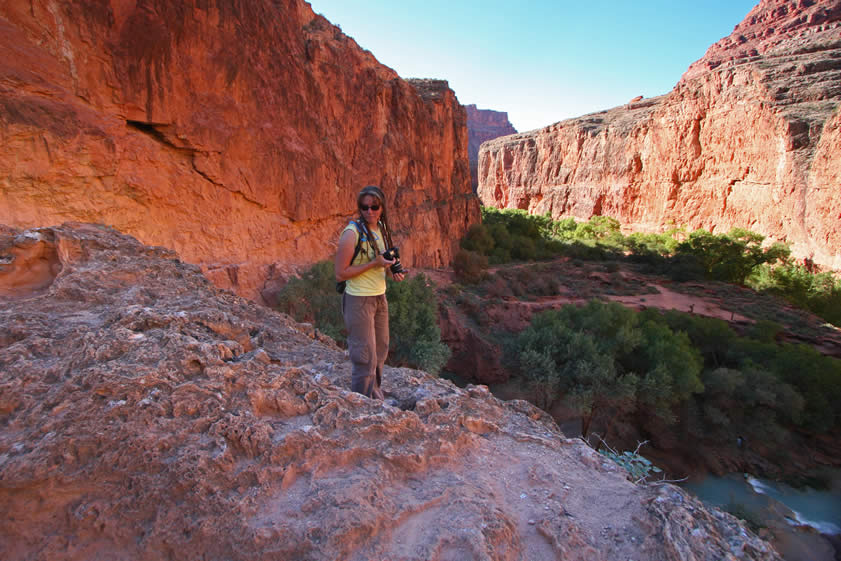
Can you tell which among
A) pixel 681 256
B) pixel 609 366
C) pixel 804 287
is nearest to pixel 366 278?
pixel 609 366

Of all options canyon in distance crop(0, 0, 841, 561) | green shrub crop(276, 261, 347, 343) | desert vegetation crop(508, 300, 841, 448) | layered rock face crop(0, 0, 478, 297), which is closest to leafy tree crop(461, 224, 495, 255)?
canyon in distance crop(0, 0, 841, 561)

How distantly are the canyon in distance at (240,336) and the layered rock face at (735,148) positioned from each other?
284 centimetres

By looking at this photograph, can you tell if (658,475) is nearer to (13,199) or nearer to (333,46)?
(13,199)

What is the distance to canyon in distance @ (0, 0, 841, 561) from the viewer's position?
4.85 ft

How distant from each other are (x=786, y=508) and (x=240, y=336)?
10.7 meters

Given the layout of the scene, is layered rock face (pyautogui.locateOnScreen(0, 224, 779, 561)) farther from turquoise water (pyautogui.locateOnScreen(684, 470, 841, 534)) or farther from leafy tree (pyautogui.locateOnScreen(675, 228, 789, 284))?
leafy tree (pyautogui.locateOnScreen(675, 228, 789, 284))

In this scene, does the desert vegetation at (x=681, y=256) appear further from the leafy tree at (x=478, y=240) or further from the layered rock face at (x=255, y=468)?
the layered rock face at (x=255, y=468)

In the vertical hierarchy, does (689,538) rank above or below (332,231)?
below

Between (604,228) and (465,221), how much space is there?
19366mm

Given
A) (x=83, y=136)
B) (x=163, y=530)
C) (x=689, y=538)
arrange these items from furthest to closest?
(x=83, y=136)
(x=689, y=538)
(x=163, y=530)

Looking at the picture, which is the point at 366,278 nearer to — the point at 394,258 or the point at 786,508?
the point at 394,258

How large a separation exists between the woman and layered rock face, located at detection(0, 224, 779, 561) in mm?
260

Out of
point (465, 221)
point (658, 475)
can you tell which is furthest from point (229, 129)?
point (465, 221)

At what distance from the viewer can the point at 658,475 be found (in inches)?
328
